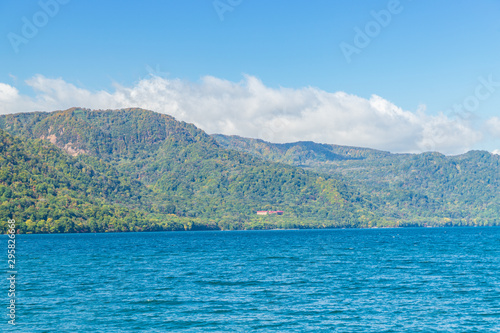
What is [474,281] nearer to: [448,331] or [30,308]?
[448,331]

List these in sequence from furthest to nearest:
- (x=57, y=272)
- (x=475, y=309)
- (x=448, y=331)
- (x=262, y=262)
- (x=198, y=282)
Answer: (x=262, y=262) < (x=57, y=272) < (x=198, y=282) < (x=475, y=309) < (x=448, y=331)

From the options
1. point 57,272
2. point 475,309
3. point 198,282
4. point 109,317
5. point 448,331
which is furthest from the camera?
point 57,272

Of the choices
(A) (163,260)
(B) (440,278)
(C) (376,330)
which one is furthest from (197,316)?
(A) (163,260)

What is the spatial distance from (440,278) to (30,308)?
207 feet

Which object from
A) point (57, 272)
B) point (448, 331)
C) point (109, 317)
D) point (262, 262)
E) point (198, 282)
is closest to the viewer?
point (448, 331)

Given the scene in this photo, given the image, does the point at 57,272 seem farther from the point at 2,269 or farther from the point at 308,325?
the point at 308,325

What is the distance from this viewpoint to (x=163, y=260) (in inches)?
5157

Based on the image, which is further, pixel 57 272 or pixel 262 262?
pixel 262 262

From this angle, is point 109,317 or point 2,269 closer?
point 109,317

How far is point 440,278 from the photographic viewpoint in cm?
9081

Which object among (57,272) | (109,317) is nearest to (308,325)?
(109,317)

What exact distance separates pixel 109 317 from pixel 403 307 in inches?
1335

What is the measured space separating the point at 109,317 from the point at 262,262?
67.2 m

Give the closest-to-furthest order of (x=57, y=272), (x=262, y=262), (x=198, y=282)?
(x=198, y=282), (x=57, y=272), (x=262, y=262)
